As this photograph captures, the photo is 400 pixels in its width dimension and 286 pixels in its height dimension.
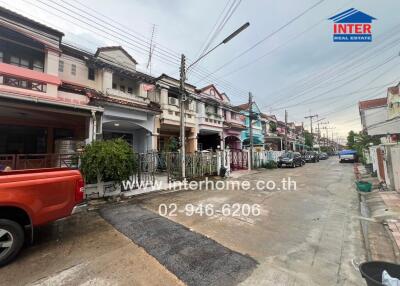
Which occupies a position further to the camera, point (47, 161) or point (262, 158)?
point (262, 158)

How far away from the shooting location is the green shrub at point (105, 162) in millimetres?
7543

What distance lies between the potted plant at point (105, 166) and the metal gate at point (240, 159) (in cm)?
1312

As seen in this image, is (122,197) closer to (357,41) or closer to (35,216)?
(35,216)

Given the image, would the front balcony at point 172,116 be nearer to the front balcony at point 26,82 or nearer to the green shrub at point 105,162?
the front balcony at point 26,82

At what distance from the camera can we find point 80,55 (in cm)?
1211

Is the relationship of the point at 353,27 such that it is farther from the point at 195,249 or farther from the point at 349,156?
the point at 349,156

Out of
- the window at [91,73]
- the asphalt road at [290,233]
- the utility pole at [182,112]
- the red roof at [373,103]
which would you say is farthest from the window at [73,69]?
the red roof at [373,103]

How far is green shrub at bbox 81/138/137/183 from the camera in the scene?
7.54m

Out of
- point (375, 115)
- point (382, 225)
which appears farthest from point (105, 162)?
point (375, 115)

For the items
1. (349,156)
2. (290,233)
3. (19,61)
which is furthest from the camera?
(349,156)

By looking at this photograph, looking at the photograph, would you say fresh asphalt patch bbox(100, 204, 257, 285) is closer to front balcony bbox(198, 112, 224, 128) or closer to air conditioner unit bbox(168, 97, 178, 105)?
air conditioner unit bbox(168, 97, 178, 105)

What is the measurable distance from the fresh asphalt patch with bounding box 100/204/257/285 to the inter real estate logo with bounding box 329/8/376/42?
9.64m

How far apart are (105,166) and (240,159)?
1496cm

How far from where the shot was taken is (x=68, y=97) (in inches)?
389
